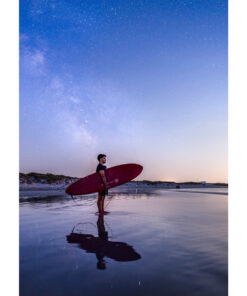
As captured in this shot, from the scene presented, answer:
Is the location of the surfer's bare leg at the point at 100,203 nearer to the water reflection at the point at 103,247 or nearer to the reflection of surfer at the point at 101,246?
the reflection of surfer at the point at 101,246

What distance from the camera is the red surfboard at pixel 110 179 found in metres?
7.86

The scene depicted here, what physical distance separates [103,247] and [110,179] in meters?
5.04

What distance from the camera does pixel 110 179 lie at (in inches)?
329

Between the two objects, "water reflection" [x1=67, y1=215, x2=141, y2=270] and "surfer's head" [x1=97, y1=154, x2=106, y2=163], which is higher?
"surfer's head" [x1=97, y1=154, x2=106, y2=163]

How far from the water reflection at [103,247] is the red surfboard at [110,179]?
342 cm

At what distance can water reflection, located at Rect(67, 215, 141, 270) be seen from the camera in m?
2.88

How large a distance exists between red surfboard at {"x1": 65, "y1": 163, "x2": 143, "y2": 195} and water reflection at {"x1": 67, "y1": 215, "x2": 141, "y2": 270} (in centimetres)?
342
